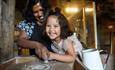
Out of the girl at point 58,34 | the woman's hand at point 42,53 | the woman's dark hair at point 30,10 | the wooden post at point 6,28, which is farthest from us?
the woman's dark hair at point 30,10

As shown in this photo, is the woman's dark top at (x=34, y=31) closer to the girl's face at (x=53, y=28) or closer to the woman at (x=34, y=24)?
the woman at (x=34, y=24)

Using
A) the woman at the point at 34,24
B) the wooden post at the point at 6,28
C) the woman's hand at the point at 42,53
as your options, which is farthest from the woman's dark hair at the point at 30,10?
the woman's hand at the point at 42,53

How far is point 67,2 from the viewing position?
3.22m

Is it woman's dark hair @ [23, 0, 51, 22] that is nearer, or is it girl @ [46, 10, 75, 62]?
girl @ [46, 10, 75, 62]

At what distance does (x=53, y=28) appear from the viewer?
4.29ft

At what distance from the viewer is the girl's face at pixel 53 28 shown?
1.30m

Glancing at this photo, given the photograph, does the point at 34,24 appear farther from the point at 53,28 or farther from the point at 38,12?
the point at 53,28

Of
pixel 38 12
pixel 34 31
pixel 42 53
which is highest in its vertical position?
pixel 38 12

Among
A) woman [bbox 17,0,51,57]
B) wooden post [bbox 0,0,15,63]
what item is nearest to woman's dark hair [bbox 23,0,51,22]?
woman [bbox 17,0,51,57]

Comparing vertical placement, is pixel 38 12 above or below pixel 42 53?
above

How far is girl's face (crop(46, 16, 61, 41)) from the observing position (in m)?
1.30

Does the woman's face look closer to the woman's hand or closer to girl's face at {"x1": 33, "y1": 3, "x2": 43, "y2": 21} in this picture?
girl's face at {"x1": 33, "y1": 3, "x2": 43, "y2": 21}

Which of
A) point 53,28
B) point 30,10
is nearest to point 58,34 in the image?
point 53,28

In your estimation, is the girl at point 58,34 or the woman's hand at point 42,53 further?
the girl at point 58,34
